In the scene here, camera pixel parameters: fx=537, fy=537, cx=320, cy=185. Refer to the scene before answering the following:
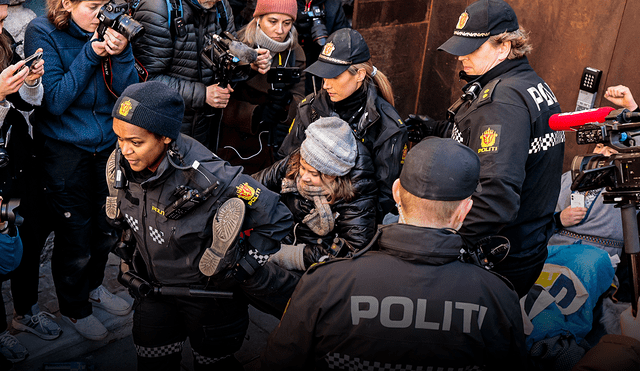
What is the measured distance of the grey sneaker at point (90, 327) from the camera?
3672mm

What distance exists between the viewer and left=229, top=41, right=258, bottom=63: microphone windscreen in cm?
400

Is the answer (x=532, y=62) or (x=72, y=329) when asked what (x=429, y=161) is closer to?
(x=72, y=329)

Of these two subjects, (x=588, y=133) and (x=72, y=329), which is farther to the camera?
(x=72, y=329)

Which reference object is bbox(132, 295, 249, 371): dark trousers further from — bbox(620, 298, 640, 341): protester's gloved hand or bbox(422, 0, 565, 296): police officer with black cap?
bbox(620, 298, 640, 341): protester's gloved hand

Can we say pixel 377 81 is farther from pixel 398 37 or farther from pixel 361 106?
pixel 398 37

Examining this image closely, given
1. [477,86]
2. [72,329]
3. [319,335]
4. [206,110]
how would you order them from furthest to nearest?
[206,110] < [72,329] < [477,86] < [319,335]

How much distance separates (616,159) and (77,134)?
10.0ft

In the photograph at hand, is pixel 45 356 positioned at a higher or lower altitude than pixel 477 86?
lower

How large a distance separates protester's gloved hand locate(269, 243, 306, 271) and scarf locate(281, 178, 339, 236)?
0.18 m

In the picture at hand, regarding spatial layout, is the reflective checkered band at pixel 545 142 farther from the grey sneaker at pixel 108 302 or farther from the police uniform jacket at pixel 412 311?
the grey sneaker at pixel 108 302

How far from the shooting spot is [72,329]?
375 centimetres

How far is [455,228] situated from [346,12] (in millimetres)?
4604

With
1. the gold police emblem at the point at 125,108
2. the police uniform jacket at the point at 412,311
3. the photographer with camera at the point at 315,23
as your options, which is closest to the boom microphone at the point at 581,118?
the police uniform jacket at the point at 412,311

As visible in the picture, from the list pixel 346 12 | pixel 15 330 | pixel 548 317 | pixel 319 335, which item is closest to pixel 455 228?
pixel 319 335
